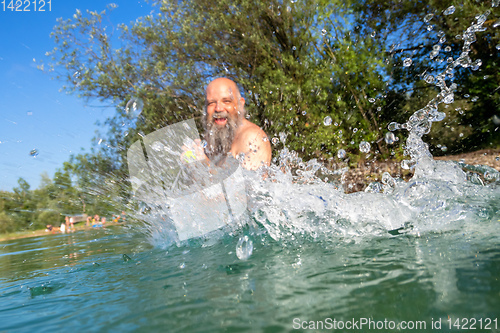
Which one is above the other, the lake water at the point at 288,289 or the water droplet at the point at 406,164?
the water droplet at the point at 406,164

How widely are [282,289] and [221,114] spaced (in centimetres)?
334

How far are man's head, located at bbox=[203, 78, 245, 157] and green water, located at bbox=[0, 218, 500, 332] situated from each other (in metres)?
2.45

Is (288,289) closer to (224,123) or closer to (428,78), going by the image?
(224,123)

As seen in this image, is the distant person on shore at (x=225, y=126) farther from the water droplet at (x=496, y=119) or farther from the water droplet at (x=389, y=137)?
the water droplet at (x=496, y=119)

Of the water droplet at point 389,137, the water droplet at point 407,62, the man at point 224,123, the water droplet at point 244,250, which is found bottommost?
the water droplet at point 244,250

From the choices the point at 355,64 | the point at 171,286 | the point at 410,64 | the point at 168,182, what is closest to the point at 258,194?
the point at 168,182

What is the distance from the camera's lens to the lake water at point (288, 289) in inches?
39.4

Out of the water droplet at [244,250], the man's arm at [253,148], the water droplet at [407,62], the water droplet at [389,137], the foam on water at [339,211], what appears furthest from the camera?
the water droplet at [407,62]

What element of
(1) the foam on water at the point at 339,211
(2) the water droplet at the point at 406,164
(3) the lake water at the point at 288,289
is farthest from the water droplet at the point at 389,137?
(3) the lake water at the point at 288,289

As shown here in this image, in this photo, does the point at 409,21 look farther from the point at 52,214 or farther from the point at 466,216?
the point at 52,214

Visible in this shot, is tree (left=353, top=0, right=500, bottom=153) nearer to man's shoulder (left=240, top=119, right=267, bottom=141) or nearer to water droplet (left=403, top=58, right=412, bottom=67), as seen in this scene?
water droplet (left=403, top=58, right=412, bottom=67)

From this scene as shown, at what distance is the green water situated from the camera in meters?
1.01

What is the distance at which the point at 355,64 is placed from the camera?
7094 millimetres

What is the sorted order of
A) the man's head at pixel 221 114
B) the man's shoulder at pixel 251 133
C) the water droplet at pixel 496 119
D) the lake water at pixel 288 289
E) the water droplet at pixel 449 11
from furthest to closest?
1. the water droplet at pixel 496 119
2. the water droplet at pixel 449 11
3. the man's head at pixel 221 114
4. the man's shoulder at pixel 251 133
5. the lake water at pixel 288 289
